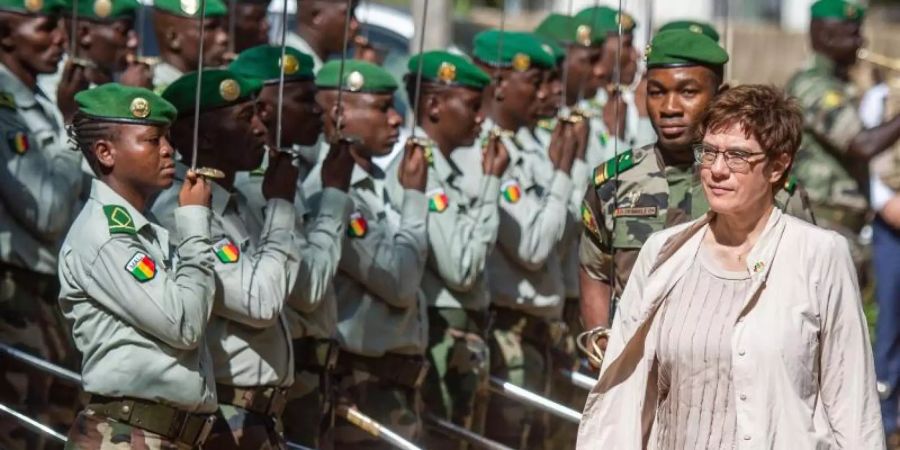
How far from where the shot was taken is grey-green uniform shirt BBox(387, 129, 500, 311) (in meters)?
7.60

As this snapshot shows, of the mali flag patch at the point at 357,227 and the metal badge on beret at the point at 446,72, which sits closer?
the mali flag patch at the point at 357,227

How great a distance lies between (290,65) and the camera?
7.30m

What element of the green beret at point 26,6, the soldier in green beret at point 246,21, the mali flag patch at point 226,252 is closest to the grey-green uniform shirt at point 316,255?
the mali flag patch at point 226,252

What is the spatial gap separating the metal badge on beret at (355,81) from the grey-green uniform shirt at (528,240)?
0.66 metres

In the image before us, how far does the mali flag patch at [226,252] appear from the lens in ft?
20.2

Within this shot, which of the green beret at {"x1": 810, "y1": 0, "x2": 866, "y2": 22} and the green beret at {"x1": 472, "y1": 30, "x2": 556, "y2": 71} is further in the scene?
the green beret at {"x1": 810, "y1": 0, "x2": 866, "y2": 22}

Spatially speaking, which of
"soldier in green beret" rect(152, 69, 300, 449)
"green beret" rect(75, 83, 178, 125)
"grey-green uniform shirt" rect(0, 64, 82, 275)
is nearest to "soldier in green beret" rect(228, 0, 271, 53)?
"grey-green uniform shirt" rect(0, 64, 82, 275)

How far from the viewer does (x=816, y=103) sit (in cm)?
1048

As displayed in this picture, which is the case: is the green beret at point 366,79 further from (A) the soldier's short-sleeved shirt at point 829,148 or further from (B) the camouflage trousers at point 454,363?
(A) the soldier's short-sleeved shirt at point 829,148

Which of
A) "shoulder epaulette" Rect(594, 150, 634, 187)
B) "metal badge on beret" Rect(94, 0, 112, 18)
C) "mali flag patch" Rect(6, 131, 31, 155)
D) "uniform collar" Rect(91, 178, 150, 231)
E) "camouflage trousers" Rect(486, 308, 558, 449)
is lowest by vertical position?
"camouflage trousers" Rect(486, 308, 558, 449)

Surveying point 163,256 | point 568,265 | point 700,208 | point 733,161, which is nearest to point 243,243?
point 163,256

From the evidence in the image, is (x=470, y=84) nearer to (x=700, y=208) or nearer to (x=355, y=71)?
(x=355, y=71)

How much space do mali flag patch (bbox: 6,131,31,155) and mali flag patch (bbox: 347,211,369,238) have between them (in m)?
1.25

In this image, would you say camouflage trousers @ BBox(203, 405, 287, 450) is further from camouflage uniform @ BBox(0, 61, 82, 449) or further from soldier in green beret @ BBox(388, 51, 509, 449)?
camouflage uniform @ BBox(0, 61, 82, 449)
